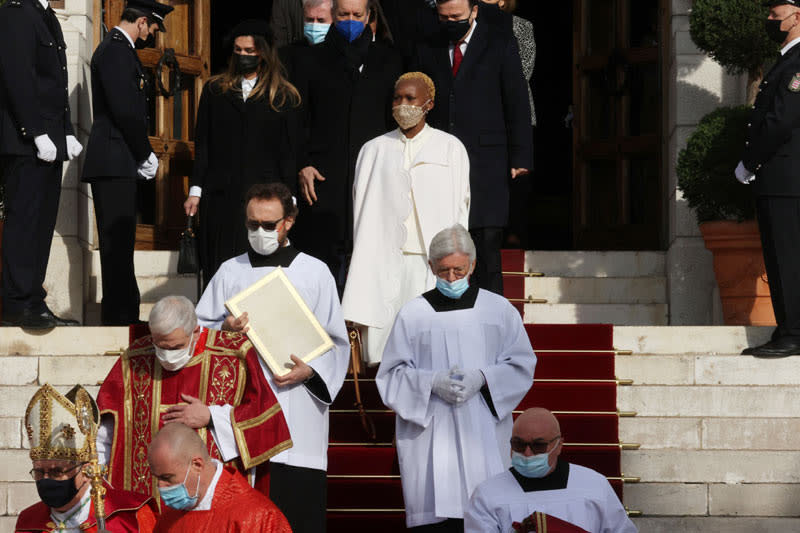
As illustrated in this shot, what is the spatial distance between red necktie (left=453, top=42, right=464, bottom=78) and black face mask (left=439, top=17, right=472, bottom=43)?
74mm

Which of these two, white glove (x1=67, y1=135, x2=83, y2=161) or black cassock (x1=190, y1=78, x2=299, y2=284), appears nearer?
black cassock (x1=190, y1=78, x2=299, y2=284)

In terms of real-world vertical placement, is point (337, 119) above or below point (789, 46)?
below

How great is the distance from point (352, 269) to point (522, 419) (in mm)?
2494

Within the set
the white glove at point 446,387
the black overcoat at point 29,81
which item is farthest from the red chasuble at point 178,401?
the black overcoat at point 29,81

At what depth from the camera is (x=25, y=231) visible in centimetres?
1055

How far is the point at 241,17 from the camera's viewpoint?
17781 mm

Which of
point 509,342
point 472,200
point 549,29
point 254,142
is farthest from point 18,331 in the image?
point 549,29

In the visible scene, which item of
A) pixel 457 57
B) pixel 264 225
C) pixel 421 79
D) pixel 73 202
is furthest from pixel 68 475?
pixel 73 202

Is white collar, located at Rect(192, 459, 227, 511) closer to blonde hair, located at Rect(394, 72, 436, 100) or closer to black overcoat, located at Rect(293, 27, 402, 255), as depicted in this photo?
blonde hair, located at Rect(394, 72, 436, 100)

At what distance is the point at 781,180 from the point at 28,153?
4130 mm

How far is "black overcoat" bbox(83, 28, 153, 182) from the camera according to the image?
433 inches

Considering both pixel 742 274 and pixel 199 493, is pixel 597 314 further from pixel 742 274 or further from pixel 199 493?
pixel 199 493

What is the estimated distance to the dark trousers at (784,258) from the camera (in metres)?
10.2

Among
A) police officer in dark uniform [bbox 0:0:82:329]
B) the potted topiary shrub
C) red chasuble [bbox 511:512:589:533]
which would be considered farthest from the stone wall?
red chasuble [bbox 511:512:589:533]
